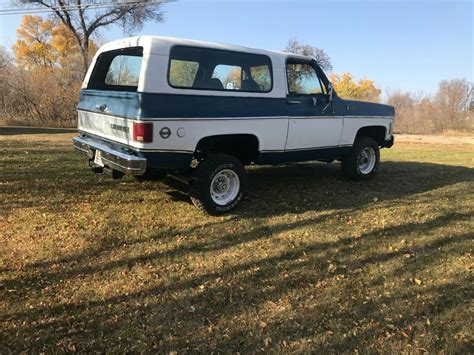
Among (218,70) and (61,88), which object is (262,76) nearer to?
(218,70)

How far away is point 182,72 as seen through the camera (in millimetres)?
5031

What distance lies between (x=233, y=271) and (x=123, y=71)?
11.7 feet

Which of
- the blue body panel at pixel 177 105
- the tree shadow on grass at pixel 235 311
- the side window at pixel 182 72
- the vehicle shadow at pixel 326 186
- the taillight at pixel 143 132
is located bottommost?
the tree shadow on grass at pixel 235 311

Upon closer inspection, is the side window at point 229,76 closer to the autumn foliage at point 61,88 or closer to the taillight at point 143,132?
the taillight at point 143,132

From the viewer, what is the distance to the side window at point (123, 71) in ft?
18.6

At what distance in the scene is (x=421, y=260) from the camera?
4.30m

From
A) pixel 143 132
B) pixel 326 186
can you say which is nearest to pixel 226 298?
pixel 143 132

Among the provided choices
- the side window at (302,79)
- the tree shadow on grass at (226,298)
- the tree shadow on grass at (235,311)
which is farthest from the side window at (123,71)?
the tree shadow on grass at (235,311)

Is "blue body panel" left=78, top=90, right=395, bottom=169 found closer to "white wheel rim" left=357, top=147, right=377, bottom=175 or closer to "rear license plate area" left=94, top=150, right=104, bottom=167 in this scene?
"rear license plate area" left=94, top=150, right=104, bottom=167

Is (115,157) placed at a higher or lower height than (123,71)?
lower

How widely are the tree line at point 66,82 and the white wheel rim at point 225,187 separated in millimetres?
13195

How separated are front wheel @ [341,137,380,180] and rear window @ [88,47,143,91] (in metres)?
3.73

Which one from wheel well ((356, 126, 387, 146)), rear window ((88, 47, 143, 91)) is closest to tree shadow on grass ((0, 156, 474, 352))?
rear window ((88, 47, 143, 91))

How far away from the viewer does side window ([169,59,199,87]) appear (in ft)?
16.1
